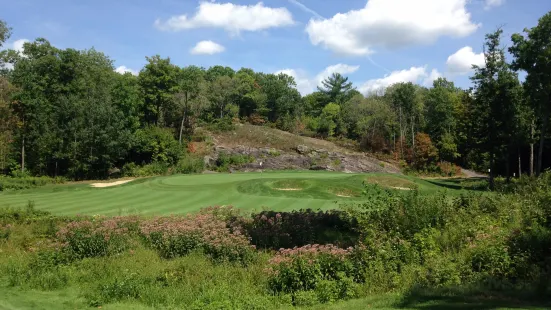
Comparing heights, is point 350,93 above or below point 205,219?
above

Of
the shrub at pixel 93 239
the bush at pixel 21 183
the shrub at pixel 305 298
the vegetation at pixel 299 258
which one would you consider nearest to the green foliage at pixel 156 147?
the bush at pixel 21 183

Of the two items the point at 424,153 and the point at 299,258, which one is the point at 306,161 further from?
the point at 299,258

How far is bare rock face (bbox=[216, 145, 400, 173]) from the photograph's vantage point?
164 ft

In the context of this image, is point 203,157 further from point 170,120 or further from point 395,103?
point 395,103

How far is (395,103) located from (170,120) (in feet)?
121

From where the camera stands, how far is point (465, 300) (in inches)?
273

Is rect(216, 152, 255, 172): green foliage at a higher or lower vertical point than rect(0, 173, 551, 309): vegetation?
higher

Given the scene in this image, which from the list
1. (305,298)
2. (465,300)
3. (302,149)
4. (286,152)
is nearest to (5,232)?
(305,298)

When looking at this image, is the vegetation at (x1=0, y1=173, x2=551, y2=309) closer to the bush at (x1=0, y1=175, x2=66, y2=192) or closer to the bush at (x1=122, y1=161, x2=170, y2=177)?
the bush at (x1=0, y1=175, x2=66, y2=192)

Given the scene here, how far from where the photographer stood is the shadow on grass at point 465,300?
648cm

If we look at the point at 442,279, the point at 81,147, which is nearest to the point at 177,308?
the point at 442,279

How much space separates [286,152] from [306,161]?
3746 mm

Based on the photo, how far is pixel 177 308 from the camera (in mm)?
8039

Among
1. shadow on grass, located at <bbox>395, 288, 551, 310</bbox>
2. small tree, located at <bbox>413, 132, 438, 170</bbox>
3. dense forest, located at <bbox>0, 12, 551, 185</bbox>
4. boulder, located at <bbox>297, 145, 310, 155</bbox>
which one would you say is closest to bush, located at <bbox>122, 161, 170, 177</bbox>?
dense forest, located at <bbox>0, 12, 551, 185</bbox>
